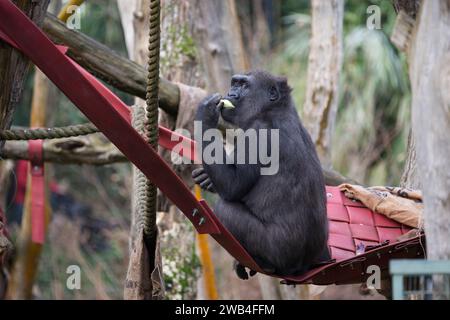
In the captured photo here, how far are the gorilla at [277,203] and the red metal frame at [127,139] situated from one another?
16 cm

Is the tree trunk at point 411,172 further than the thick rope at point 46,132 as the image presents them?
Yes

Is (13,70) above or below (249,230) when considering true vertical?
above

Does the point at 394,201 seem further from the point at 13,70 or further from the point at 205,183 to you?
the point at 13,70

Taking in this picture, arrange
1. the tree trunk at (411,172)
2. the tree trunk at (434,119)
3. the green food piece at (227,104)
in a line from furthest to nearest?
the tree trunk at (411,172), the green food piece at (227,104), the tree trunk at (434,119)

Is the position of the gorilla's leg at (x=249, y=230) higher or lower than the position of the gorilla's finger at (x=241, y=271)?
higher

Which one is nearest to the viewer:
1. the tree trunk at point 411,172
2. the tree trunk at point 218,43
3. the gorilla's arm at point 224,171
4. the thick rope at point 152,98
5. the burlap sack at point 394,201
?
the thick rope at point 152,98

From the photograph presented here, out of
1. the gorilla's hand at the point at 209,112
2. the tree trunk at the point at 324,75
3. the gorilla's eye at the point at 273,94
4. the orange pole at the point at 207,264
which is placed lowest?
the orange pole at the point at 207,264

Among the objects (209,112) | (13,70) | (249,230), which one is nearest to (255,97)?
(209,112)

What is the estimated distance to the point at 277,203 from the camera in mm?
3410

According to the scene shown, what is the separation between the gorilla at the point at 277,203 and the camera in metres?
3.37

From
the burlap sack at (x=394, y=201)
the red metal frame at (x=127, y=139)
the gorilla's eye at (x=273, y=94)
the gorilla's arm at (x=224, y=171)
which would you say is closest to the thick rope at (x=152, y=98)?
the red metal frame at (x=127, y=139)

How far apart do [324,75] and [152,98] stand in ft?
8.53

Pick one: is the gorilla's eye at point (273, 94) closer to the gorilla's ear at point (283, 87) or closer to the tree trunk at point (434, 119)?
the gorilla's ear at point (283, 87)

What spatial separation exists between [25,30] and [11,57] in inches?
13.5
